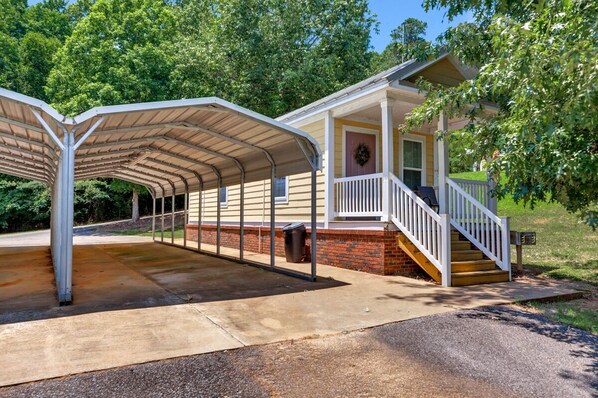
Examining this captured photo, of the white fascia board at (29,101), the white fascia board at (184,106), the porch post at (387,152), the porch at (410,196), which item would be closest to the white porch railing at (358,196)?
the porch at (410,196)

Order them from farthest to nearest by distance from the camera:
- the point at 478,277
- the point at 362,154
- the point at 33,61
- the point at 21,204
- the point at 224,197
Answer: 1. the point at 33,61
2. the point at 21,204
3. the point at 224,197
4. the point at 362,154
5. the point at 478,277

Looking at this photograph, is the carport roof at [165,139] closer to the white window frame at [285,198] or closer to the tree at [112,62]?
the white window frame at [285,198]

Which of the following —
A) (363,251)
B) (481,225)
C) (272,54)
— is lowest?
(363,251)

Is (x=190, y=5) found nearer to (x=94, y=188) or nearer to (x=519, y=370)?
(x=94, y=188)

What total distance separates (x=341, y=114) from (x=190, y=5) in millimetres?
21865

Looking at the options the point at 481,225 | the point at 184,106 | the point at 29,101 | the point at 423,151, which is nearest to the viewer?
the point at 29,101

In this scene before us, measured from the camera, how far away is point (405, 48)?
24.8ft

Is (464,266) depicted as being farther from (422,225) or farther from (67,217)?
(67,217)

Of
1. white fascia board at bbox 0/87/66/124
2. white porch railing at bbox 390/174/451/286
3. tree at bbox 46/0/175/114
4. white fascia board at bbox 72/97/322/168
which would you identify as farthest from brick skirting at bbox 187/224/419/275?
tree at bbox 46/0/175/114

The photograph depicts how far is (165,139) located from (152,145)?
136cm

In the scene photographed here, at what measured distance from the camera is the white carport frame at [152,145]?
5.16 meters

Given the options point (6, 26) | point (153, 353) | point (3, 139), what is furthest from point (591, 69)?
point (6, 26)

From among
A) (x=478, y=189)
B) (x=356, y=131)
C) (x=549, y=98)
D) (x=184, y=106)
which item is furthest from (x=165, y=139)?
(x=478, y=189)

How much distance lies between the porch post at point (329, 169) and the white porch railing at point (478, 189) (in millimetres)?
2589
